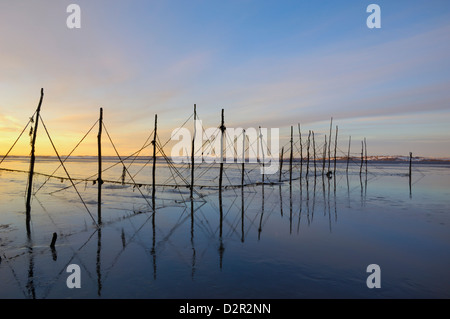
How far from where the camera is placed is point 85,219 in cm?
1759

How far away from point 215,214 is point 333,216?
8703 millimetres

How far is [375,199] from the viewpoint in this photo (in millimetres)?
26688

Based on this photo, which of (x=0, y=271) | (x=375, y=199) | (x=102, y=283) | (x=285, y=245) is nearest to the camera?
(x=102, y=283)

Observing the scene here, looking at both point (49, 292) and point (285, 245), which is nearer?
point (49, 292)

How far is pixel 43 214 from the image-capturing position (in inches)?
747

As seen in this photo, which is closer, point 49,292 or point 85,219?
point 49,292

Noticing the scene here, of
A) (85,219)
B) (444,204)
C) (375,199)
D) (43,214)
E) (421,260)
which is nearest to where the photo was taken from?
(421,260)
